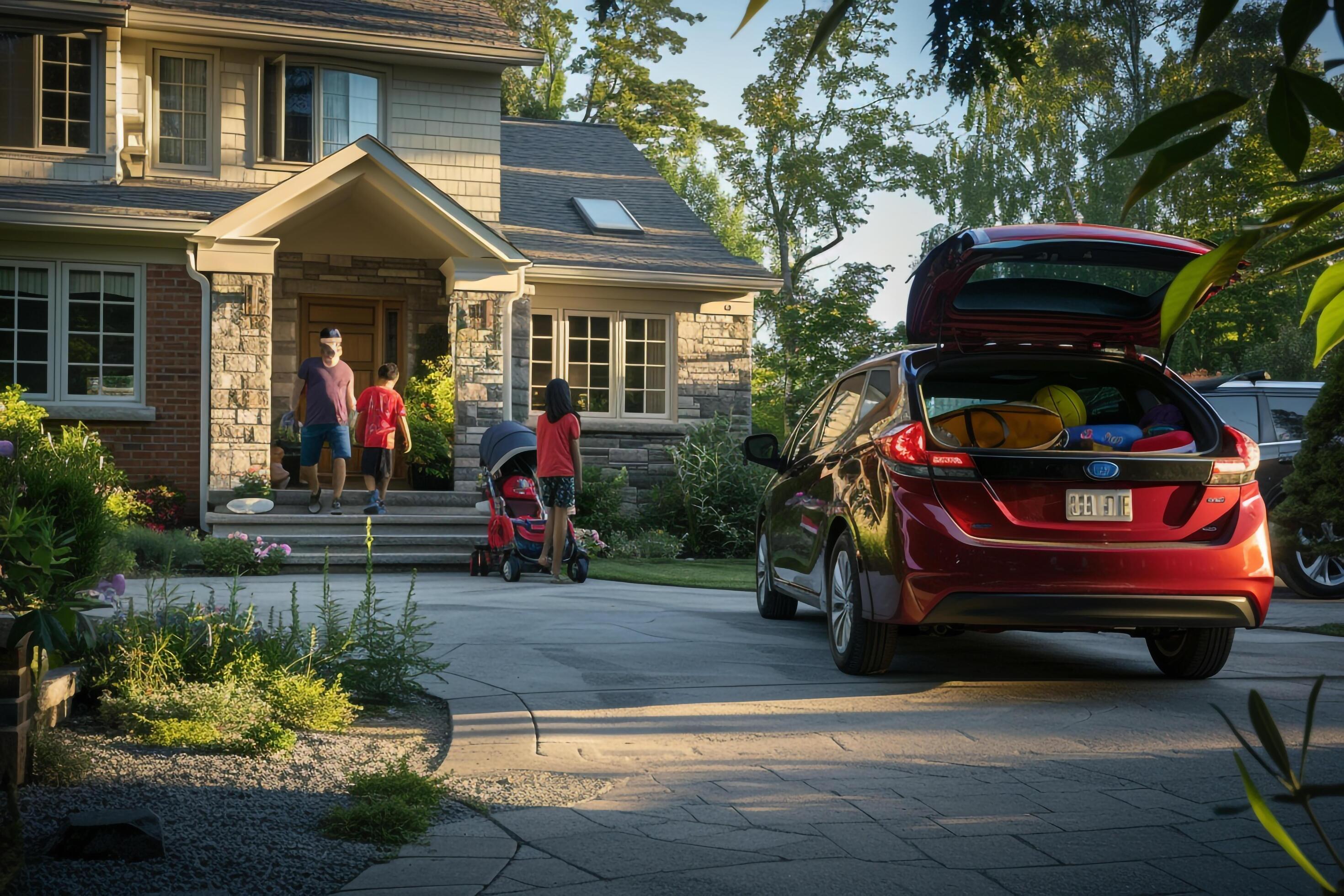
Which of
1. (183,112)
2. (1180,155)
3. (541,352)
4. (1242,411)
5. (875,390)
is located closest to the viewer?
(1180,155)

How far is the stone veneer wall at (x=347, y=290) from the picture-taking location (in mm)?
17453

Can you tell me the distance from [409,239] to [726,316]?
16.3 feet

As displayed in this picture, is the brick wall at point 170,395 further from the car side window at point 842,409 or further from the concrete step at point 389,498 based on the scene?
the car side window at point 842,409

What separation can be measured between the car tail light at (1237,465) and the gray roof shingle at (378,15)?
558 inches

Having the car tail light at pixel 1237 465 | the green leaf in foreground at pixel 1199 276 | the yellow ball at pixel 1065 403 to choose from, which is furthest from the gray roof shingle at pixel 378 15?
the green leaf in foreground at pixel 1199 276

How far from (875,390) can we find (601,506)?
1016 centimetres

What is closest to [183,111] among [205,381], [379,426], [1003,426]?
[205,381]

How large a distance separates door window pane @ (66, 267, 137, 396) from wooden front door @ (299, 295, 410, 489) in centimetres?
250

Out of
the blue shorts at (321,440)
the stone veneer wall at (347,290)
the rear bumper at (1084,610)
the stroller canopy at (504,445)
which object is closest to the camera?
the rear bumper at (1084,610)

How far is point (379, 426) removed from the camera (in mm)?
14047

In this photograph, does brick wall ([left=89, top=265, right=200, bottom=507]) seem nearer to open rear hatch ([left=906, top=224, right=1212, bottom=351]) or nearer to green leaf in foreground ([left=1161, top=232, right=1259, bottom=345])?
open rear hatch ([left=906, top=224, right=1212, bottom=351])

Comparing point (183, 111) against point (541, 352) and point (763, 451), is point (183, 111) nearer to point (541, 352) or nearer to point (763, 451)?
point (541, 352)

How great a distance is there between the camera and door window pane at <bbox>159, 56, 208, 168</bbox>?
55.1ft

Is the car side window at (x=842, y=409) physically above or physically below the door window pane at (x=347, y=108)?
below
